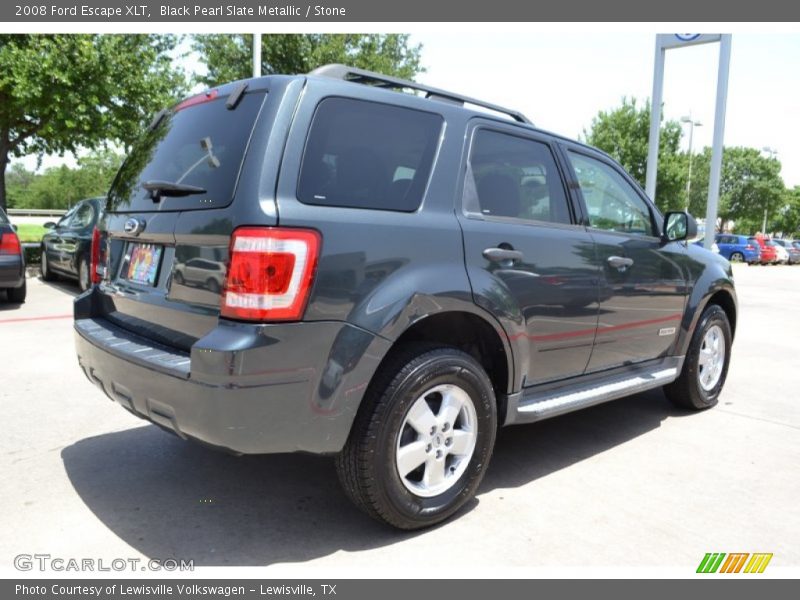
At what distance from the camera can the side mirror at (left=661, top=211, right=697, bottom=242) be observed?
4484 mm

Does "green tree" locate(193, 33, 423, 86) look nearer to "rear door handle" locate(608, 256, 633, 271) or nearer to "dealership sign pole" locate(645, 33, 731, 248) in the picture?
"dealership sign pole" locate(645, 33, 731, 248)

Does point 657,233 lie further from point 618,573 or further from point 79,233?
point 79,233

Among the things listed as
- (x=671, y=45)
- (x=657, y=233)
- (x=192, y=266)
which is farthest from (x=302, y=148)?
(x=671, y=45)

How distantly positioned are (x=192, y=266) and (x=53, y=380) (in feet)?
10.8

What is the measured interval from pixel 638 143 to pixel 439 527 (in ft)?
120

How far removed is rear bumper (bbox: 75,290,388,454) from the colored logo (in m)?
1.65

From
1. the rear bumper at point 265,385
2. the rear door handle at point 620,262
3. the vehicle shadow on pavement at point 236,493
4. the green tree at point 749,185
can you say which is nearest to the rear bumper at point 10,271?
the vehicle shadow on pavement at point 236,493

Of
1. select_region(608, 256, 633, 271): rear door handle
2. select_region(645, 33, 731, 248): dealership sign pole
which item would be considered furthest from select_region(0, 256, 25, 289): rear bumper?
select_region(645, 33, 731, 248): dealership sign pole

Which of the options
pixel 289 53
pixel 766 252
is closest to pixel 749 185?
pixel 766 252

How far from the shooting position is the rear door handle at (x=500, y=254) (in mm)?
3097

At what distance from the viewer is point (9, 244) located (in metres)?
8.49

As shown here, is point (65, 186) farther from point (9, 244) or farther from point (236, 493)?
point (236, 493)

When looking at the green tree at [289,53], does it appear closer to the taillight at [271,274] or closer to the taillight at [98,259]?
the taillight at [98,259]

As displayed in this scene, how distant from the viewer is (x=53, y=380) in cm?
523
